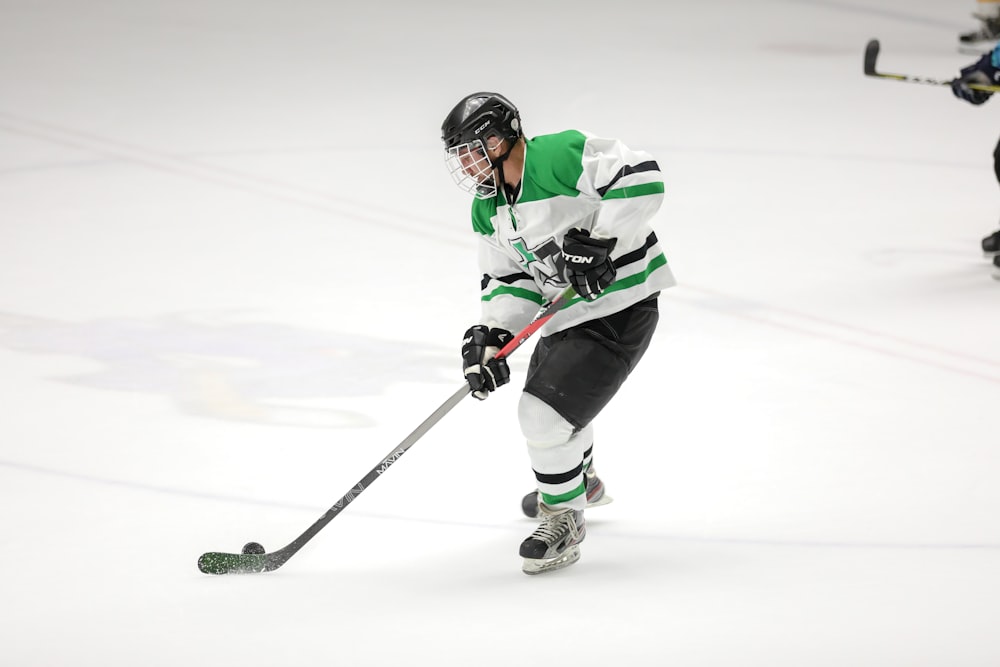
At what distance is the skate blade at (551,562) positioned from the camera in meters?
2.68

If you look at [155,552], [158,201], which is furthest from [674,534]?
[158,201]

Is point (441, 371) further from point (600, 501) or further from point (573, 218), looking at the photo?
point (573, 218)

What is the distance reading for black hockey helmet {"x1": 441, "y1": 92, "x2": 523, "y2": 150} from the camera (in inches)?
103

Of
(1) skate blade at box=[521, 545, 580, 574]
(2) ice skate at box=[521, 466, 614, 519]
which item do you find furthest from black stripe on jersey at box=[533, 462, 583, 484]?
(2) ice skate at box=[521, 466, 614, 519]

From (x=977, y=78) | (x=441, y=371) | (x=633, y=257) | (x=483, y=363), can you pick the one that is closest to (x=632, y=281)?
(x=633, y=257)

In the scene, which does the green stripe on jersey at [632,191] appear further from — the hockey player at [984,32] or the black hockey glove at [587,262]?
the hockey player at [984,32]

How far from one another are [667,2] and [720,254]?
4663 mm

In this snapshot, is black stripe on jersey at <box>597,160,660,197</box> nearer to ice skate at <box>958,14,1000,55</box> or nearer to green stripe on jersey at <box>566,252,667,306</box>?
green stripe on jersey at <box>566,252,667,306</box>

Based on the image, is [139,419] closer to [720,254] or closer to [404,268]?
[404,268]

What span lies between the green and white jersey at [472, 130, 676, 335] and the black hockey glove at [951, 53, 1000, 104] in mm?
2138

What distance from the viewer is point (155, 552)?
280 centimetres

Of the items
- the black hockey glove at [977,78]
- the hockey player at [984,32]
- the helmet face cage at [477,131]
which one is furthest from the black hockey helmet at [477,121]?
the hockey player at [984,32]

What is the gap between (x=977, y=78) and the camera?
175 inches

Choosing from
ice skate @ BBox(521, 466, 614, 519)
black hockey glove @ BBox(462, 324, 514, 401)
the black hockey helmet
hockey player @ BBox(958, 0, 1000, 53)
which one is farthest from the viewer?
hockey player @ BBox(958, 0, 1000, 53)
